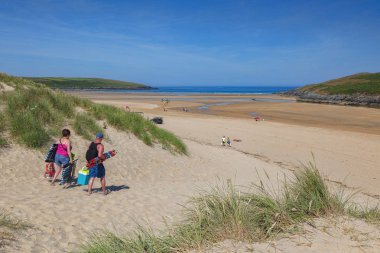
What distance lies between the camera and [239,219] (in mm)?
4672

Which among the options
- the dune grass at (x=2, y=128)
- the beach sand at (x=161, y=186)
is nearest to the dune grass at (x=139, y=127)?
the beach sand at (x=161, y=186)

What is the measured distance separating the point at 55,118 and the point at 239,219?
1112cm

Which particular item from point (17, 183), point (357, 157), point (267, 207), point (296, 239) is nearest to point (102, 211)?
point (17, 183)

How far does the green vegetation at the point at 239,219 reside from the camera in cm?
441

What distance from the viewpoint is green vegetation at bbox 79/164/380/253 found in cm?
441

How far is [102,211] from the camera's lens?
7.73 m

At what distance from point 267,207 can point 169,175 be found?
27.0 feet

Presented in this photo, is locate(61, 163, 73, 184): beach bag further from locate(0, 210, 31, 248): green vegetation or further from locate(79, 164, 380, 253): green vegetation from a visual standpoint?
locate(79, 164, 380, 253): green vegetation

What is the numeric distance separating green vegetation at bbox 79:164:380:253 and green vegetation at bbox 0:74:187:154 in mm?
8527

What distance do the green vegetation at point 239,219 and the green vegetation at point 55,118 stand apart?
336 inches

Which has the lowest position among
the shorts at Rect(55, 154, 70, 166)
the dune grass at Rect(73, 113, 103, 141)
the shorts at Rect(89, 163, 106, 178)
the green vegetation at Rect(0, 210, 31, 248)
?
the green vegetation at Rect(0, 210, 31, 248)

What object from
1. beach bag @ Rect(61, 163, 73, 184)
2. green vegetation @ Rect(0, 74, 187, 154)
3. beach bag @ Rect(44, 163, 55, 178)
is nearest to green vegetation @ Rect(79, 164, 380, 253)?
beach bag @ Rect(61, 163, 73, 184)

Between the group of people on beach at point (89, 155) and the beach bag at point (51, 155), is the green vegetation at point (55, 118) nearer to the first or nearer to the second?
the beach bag at point (51, 155)

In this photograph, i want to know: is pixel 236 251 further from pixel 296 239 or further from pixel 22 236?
pixel 22 236
